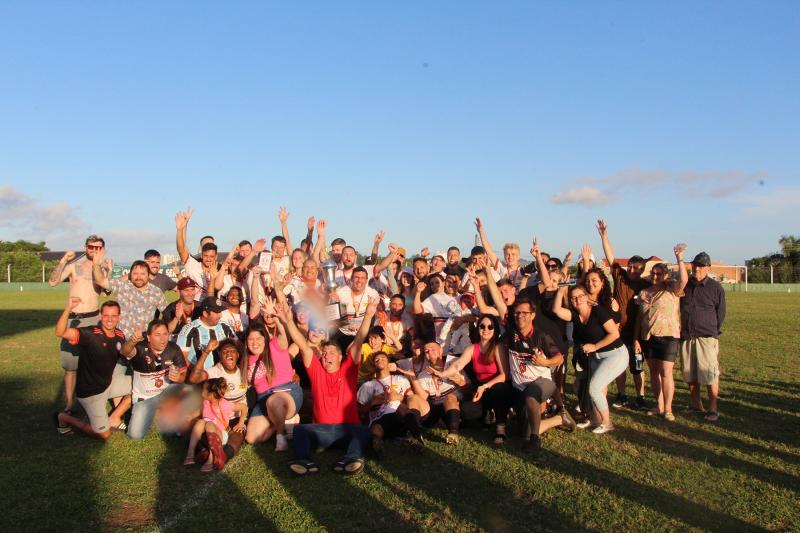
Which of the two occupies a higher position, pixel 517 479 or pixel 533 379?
pixel 533 379

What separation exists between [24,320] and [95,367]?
53.1 ft

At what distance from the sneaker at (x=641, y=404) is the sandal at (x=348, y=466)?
13.6ft

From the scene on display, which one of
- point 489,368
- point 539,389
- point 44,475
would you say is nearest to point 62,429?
point 44,475

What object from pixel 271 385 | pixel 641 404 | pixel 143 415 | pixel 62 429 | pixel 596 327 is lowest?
pixel 641 404

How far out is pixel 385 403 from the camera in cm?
652

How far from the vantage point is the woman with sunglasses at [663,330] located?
7.34 m

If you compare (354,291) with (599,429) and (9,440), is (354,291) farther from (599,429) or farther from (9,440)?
(9,440)

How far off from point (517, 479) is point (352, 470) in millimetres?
1467

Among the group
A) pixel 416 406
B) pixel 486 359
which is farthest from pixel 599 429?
pixel 416 406

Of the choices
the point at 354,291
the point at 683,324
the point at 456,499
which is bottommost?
the point at 456,499

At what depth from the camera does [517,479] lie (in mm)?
5332

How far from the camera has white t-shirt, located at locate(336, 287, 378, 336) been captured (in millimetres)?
7754

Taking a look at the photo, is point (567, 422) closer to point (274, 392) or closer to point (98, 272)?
point (274, 392)

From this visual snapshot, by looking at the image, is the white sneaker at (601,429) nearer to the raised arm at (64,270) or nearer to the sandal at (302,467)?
the sandal at (302,467)
